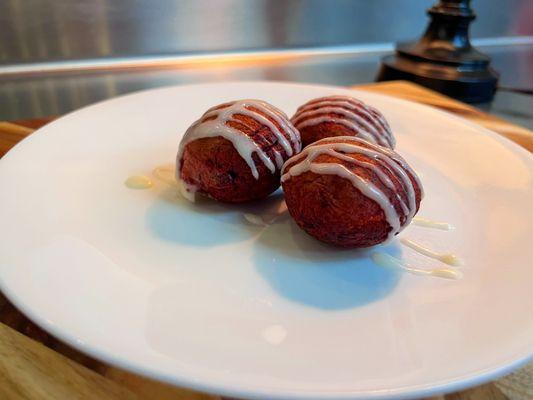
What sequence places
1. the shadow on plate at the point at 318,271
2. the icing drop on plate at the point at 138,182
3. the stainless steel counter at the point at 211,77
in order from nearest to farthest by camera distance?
the shadow on plate at the point at 318,271, the icing drop on plate at the point at 138,182, the stainless steel counter at the point at 211,77

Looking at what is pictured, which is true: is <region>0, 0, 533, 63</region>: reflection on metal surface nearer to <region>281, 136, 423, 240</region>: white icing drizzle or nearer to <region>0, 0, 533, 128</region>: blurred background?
<region>0, 0, 533, 128</region>: blurred background

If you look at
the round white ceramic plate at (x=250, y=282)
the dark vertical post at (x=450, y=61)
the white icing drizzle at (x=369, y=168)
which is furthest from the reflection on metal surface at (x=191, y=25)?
the white icing drizzle at (x=369, y=168)

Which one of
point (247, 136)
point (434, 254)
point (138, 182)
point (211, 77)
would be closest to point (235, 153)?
point (247, 136)

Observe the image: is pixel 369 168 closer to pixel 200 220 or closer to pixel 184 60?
pixel 200 220

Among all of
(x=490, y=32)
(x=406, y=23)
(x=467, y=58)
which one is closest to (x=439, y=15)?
(x=467, y=58)

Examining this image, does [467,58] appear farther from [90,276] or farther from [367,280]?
[90,276]

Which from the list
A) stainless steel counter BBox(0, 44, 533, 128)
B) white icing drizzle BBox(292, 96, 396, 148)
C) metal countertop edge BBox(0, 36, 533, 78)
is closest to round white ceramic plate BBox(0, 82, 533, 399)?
white icing drizzle BBox(292, 96, 396, 148)

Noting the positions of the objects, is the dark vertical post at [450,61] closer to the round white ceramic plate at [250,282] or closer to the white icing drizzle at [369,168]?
the round white ceramic plate at [250,282]
